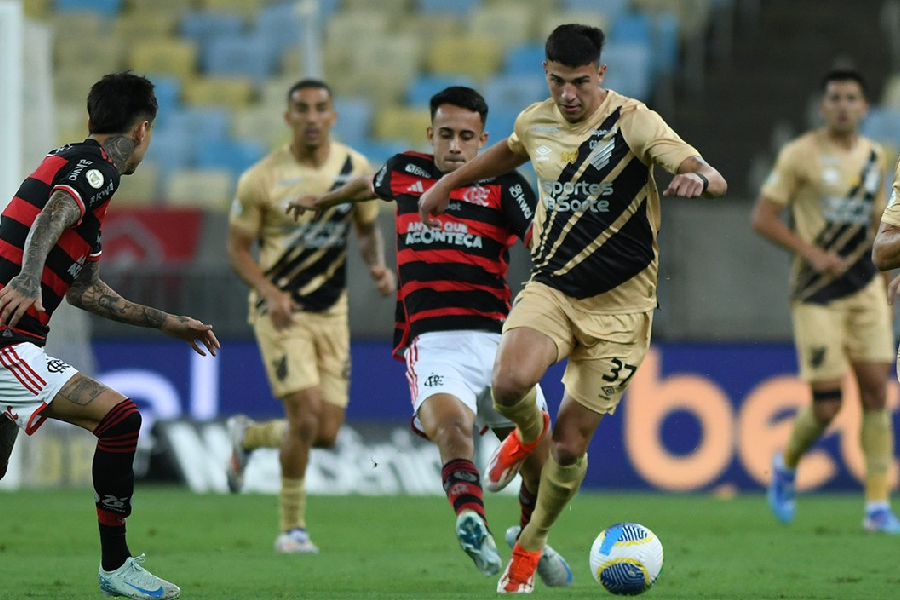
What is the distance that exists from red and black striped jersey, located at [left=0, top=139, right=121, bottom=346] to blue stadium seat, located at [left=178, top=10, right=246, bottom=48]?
48.4 feet

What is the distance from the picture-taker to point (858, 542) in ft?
31.2

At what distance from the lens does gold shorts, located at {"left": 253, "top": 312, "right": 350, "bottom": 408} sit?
9570mm

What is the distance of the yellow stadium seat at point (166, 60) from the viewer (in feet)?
66.6

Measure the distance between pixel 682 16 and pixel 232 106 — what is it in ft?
18.3

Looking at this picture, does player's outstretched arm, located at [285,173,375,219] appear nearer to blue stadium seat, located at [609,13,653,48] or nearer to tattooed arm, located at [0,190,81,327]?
tattooed arm, located at [0,190,81,327]

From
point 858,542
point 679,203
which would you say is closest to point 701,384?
point 679,203

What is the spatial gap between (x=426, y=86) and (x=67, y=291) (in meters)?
12.9

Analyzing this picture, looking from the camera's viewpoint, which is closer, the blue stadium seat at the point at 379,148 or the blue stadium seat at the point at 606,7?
the blue stadium seat at the point at 379,148

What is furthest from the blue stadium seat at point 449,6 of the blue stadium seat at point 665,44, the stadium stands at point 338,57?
the blue stadium seat at point 665,44

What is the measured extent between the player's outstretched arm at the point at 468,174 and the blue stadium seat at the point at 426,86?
11.8 meters

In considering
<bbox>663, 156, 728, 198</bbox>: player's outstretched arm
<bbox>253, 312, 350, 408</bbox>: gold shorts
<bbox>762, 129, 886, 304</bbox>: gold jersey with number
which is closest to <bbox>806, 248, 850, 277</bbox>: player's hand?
<bbox>762, 129, 886, 304</bbox>: gold jersey with number

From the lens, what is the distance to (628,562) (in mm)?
6633

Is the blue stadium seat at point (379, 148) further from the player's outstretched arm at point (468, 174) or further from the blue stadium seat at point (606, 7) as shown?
the player's outstretched arm at point (468, 174)

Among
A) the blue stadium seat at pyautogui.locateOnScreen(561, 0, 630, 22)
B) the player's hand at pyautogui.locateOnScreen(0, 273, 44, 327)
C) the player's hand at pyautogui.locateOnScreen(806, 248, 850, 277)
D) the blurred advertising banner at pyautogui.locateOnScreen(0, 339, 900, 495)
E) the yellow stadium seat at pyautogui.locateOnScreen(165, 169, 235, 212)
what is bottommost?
the blurred advertising banner at pyautogui.locateOnScreen(0, 339, 900, 495)
